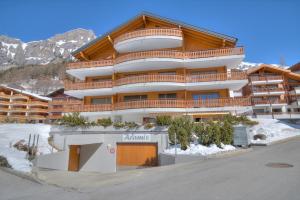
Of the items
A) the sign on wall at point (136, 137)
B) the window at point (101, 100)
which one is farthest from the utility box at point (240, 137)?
the window at point (101, 100)

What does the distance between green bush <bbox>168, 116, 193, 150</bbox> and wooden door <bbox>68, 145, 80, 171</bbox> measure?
1024cm

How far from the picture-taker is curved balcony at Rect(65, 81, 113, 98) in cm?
2511

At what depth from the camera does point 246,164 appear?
11.1 meters

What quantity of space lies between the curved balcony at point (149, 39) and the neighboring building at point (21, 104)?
5906 cm

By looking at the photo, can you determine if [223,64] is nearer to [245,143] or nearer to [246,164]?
[245,143]

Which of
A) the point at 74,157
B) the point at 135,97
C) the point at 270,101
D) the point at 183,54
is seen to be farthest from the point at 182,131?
the point at 270,101

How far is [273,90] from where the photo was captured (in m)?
50.6

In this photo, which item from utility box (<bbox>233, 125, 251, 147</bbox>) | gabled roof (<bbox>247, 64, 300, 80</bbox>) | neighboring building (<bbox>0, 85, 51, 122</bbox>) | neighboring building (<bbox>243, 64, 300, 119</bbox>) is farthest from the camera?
neighboring building (<bbox>0, 85, 51, 122</bbox>)

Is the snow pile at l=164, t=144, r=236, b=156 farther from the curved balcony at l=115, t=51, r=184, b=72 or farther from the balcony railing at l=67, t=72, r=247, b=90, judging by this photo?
the curved balcony at l=115, t=51, r=184, b=72

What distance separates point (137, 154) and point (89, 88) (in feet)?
32.7

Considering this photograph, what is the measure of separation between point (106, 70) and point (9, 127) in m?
11.9

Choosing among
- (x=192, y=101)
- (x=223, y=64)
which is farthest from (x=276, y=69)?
(x=192, y=101)

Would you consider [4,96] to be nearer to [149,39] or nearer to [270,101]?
[149,39]

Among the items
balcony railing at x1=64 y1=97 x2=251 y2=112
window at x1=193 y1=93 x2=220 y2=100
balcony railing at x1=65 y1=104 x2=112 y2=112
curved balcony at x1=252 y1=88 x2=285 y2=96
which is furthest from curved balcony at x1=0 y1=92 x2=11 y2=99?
curved balcony at x1=252 y1=88 x2=285 y2=96
